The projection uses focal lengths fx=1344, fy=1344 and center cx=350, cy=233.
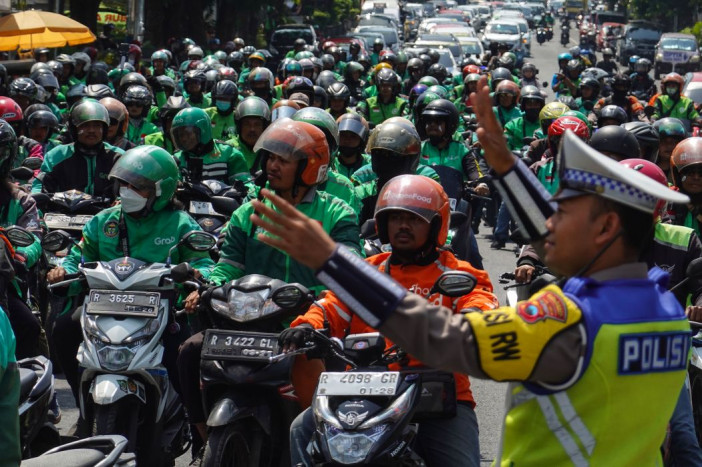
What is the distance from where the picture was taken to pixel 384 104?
1869 cm

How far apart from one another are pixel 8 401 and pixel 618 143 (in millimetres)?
5447

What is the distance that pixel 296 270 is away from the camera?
6.55 m

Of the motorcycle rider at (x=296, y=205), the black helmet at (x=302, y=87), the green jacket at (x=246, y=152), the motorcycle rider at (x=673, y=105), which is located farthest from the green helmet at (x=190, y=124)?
the motorcycle rider at (x=673, y=105)

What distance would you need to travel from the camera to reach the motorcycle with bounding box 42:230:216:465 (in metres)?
6.12

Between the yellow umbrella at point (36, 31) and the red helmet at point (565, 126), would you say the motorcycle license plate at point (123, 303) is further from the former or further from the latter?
the yellow umbrella at point (36, 31)

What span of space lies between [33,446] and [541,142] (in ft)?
26.8

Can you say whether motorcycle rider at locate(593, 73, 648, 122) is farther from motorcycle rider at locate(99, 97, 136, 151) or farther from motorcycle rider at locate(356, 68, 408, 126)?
motorcycle rider at locate(99, 97, 136, 151)

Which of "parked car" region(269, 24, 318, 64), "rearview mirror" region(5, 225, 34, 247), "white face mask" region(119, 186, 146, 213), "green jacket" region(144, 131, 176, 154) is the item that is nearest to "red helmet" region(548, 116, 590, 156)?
"green jacket" region(144, 131, 176, 154)

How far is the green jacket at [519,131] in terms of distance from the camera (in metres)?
16.8

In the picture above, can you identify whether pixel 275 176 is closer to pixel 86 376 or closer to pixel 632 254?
pixel 86 376

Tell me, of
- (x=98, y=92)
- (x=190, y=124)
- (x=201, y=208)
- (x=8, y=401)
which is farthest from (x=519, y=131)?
(x=8, y=401)

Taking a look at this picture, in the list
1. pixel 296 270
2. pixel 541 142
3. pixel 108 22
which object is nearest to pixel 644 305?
pixel 296 270

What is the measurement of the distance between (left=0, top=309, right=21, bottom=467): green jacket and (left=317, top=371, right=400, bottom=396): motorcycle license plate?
4.13 feet

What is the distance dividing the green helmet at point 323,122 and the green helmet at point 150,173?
2456 mm
